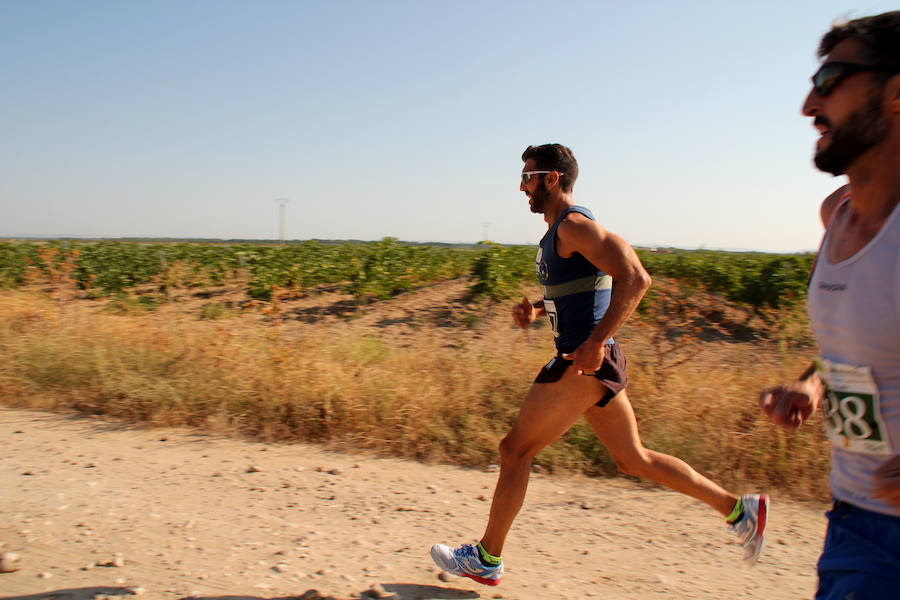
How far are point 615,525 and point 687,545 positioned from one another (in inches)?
15.6

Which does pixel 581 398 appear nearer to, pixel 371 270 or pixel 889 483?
pixel 889 483

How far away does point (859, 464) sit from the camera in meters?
1.52

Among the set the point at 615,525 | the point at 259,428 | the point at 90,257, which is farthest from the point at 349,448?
the point at 90,257

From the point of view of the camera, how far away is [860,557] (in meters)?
1.42

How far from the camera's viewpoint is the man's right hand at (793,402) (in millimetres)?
1647

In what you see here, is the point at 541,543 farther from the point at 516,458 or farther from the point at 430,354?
the point at 430,354

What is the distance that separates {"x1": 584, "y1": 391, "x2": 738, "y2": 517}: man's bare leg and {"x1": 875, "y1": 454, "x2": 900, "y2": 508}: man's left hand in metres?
1.57

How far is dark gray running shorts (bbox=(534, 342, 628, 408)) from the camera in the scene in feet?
9.12

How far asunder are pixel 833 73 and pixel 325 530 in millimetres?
3067

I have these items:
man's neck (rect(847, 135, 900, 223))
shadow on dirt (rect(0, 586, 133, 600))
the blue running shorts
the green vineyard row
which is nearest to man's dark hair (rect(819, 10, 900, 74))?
man's neck (rect(847, 135, 900, 223))

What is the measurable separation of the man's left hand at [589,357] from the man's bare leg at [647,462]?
0.94 ft

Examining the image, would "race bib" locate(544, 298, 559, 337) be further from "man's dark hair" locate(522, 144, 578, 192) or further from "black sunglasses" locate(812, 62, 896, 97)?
"black sunglasses" locate(812, 62, 896, 97)

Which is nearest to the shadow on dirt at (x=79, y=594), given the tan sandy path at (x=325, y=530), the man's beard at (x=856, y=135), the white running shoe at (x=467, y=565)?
the tan sandy path at (x=325, y=530)

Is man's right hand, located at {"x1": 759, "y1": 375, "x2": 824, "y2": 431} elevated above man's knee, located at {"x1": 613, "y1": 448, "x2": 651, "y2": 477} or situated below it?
above
